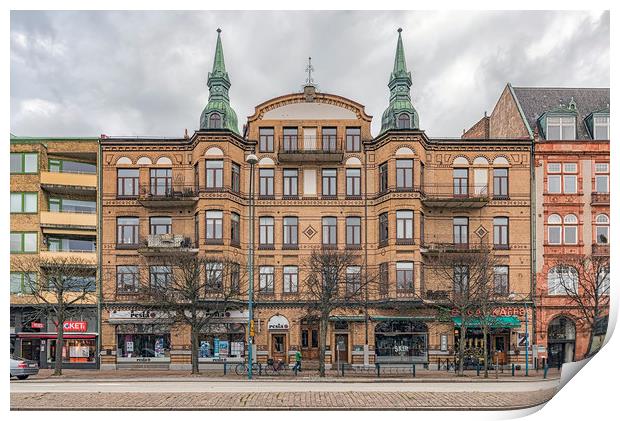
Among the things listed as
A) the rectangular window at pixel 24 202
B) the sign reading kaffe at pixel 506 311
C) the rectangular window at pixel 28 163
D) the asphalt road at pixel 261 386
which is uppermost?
the rectangular window at pixel 28 163

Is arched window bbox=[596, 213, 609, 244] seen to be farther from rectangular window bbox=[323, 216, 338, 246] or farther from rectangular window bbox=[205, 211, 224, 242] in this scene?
rectangular window bbox=[205, 211, 224, 242]

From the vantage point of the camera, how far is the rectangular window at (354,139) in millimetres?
28734

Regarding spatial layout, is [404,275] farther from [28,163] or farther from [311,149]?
[28,163]

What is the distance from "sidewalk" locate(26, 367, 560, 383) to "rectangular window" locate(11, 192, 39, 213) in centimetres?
731

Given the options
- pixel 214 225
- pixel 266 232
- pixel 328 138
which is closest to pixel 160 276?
pixel 214 225

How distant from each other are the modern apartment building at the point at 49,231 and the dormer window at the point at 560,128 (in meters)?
20.9

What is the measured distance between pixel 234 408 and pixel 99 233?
602 inches

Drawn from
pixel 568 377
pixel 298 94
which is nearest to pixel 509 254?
pixel 568 377

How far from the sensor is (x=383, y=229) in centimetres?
2881

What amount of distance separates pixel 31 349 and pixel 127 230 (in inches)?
266

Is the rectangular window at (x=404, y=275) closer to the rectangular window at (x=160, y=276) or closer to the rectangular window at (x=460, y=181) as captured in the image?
the rectangular window at (x=460, y=181)

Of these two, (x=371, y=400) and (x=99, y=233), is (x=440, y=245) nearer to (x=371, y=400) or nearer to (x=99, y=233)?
(x=371, y=400)

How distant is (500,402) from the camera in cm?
1720

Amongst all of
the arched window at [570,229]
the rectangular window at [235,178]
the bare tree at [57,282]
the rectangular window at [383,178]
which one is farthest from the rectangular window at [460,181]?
the bare tree at [57,282]
